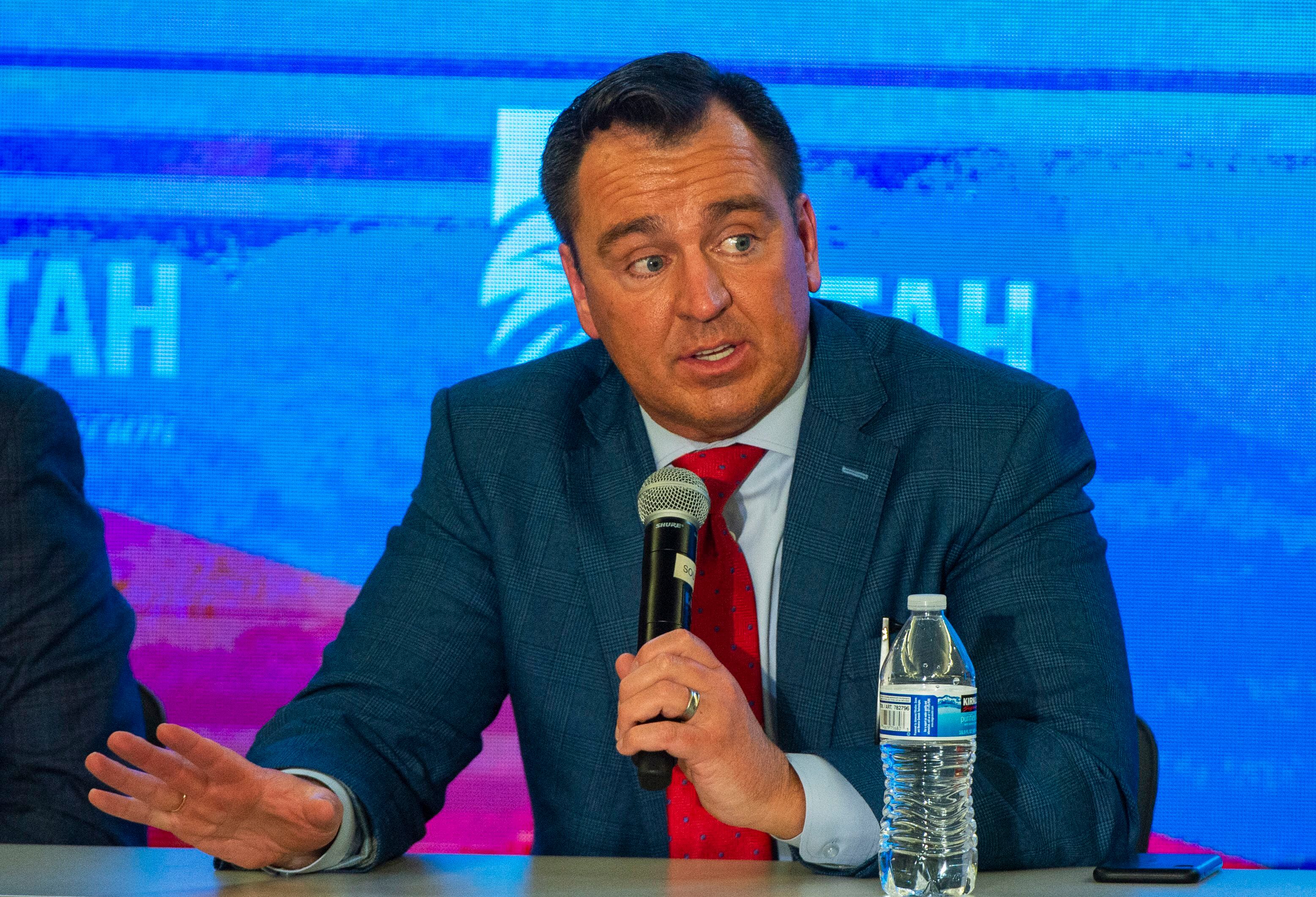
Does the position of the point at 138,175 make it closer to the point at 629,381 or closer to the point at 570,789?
the point at 629,381

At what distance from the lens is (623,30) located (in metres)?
3.38

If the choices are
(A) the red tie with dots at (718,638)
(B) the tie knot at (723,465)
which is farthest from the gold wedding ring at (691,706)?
(B) the tie knot at (723,465)

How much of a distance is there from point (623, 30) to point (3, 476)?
188cm

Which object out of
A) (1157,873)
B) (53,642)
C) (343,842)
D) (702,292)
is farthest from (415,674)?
(1157,873)

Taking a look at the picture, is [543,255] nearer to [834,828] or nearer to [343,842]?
[343,842]

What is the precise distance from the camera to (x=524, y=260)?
338cm

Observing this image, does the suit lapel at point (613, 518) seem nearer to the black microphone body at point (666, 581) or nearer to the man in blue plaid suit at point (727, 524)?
the man in blue plaid suit at point (727, 524)

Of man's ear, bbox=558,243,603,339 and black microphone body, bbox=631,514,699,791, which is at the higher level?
man's ear, bbox=558,243,603,339

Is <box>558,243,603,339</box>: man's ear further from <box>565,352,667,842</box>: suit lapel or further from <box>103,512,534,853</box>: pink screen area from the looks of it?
<box>103,512,534,853</box>: pink screen area

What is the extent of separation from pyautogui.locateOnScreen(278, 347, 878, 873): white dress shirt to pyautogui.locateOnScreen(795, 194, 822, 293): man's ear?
0.42 ft

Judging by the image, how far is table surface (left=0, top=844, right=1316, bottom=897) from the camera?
4.87 feet

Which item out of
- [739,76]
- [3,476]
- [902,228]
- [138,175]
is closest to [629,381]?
[739,76]

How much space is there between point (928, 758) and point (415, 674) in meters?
0.82

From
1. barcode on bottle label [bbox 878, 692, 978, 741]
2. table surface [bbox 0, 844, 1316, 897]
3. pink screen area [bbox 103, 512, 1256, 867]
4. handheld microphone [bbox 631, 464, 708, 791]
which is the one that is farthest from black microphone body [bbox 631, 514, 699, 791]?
pink screen area [bbox 103, 512, 1256, 867]
